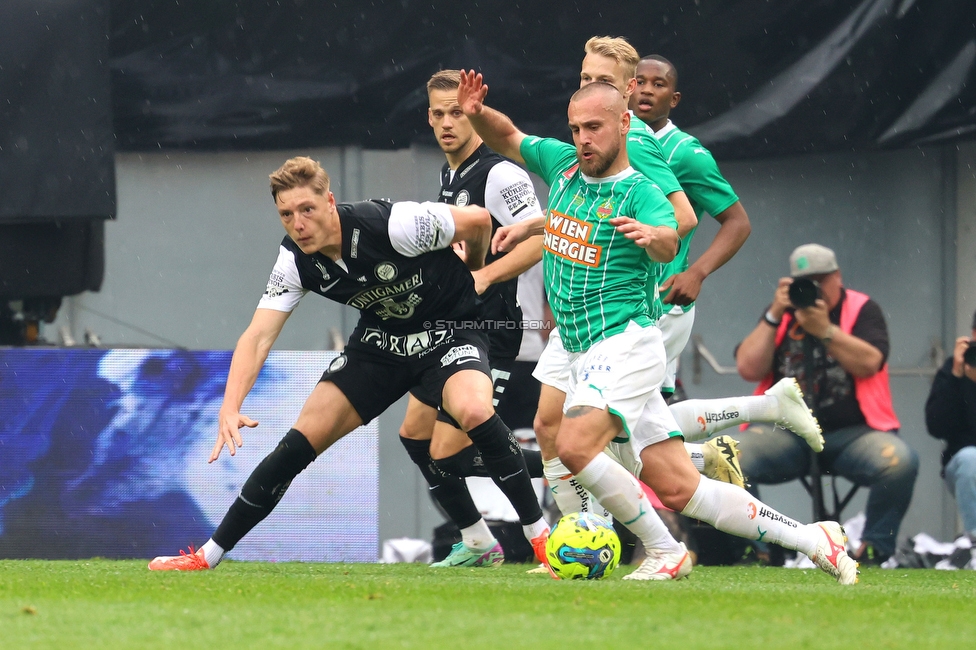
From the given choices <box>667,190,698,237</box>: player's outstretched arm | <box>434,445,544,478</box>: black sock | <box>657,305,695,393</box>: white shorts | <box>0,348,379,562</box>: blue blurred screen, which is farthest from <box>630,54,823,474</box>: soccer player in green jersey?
<box>0,348,379,562</box>: blue blurred screen

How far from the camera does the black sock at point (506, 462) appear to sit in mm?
5621

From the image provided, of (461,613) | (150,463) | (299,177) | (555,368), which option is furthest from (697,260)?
(150,463)

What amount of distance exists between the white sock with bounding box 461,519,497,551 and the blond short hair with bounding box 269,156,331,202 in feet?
6.16

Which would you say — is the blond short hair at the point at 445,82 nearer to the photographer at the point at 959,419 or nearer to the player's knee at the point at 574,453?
the player's knee at the point at 574,453

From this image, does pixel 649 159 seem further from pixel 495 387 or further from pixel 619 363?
pixel 495 387

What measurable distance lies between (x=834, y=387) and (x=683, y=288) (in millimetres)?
2142

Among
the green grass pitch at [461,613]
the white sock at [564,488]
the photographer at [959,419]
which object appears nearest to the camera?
the green grass pitch at [461,613]

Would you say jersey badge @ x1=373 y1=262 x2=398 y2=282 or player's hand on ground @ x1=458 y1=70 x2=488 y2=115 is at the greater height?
player's hand on ground @ x1=458 y1=70 x2=488 y2=115

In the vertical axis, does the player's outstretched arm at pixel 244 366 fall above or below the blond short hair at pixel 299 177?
below

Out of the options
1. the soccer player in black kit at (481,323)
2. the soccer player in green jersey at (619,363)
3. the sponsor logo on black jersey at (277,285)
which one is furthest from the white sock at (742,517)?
the sponsor logo on black jersey at (277,285)

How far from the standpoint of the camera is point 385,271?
5.48 metres

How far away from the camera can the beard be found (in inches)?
200

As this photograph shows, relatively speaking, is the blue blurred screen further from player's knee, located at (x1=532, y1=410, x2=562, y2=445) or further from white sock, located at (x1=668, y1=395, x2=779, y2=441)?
player's knee, located at (x1=532, y1=410, x2=562, y2=445)

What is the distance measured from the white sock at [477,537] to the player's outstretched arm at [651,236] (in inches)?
81.2
